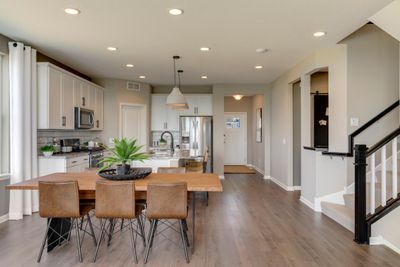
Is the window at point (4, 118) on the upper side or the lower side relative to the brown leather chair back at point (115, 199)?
upper

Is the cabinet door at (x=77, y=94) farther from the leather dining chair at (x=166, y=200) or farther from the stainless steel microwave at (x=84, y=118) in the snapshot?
the leather dining chair at (x=166, y=200)

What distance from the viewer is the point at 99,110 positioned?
664 cm

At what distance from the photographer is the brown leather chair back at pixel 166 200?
101 inches

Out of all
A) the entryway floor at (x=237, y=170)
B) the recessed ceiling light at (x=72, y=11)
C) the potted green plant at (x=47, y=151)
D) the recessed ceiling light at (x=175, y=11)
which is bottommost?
the entryway floor at (x=237, y=170)

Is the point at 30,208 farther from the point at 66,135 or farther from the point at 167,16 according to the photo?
the point at 167,16

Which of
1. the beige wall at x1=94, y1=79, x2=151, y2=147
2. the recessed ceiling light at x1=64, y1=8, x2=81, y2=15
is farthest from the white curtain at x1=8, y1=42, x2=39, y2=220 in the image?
the beige wall at x1=94, y1=79, x2=151, y2=147

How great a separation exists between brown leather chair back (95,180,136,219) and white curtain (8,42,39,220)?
7.17ft

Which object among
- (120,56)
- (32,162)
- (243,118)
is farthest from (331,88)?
(243,118)

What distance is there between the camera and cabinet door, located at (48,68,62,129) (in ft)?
14.9

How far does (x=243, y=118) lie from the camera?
10.0m

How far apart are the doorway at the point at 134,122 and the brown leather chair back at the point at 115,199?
463 centimetres

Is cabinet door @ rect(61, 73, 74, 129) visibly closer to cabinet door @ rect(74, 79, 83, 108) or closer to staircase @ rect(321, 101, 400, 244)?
cabinet door @ rect(74, 79, 83, 108)

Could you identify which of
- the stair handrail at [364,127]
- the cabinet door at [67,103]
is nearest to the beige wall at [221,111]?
the stair handrail at [364,127]

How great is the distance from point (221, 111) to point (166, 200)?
5213 mm
